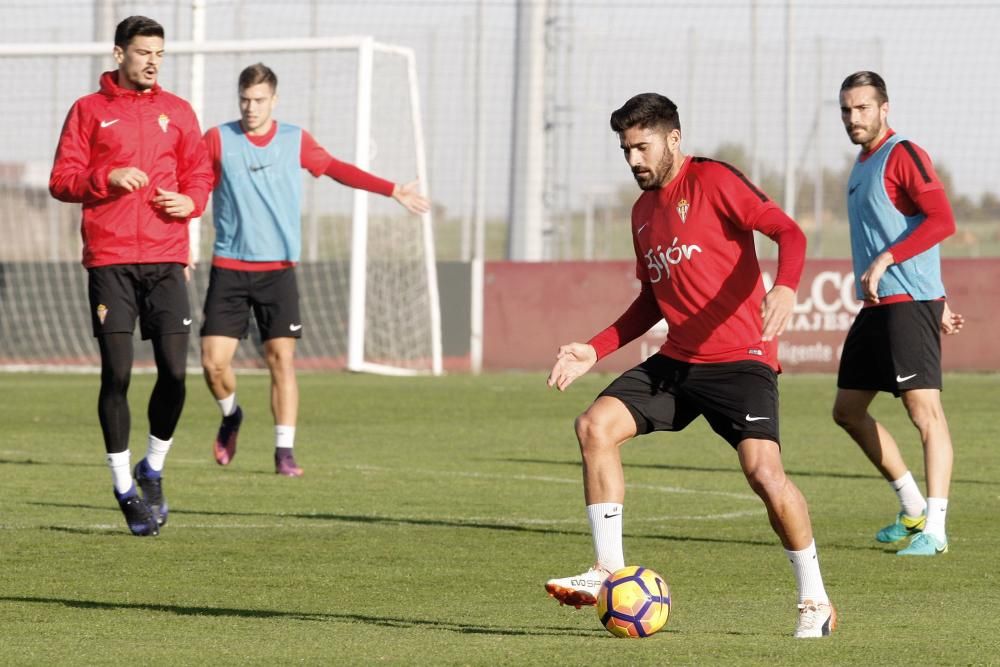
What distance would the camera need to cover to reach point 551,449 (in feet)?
45.6

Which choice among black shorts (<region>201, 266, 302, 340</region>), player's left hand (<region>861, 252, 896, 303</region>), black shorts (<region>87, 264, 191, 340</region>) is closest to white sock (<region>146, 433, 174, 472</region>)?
black shorts (<region>87, 264, 191, 340</region>)

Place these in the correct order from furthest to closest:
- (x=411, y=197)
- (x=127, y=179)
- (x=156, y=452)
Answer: (x=411, y=197), (x=156, y=452), (x=127, y=179)

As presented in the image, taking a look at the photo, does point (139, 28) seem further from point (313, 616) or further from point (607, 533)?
point (607, 533)

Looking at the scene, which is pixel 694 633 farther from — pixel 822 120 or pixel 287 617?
pixel 822 120

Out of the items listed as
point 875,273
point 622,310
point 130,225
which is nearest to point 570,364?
point 875,273

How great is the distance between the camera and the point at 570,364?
6.66m

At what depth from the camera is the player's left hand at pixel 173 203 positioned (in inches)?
357

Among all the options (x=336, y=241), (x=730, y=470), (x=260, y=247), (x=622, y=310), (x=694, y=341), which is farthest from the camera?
(x=336, y=241)

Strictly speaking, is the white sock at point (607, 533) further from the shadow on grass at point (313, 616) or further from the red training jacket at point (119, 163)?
the red training jacket at point (119, 163)

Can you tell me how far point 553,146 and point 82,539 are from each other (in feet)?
66.4

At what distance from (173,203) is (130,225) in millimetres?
246

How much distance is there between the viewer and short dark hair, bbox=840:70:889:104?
888 centimetres

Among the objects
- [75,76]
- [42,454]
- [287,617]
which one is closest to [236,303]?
[42,454]

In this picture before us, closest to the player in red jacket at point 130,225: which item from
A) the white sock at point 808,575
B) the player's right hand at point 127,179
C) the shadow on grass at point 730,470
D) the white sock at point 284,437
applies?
the player's right hand at point 127,179
